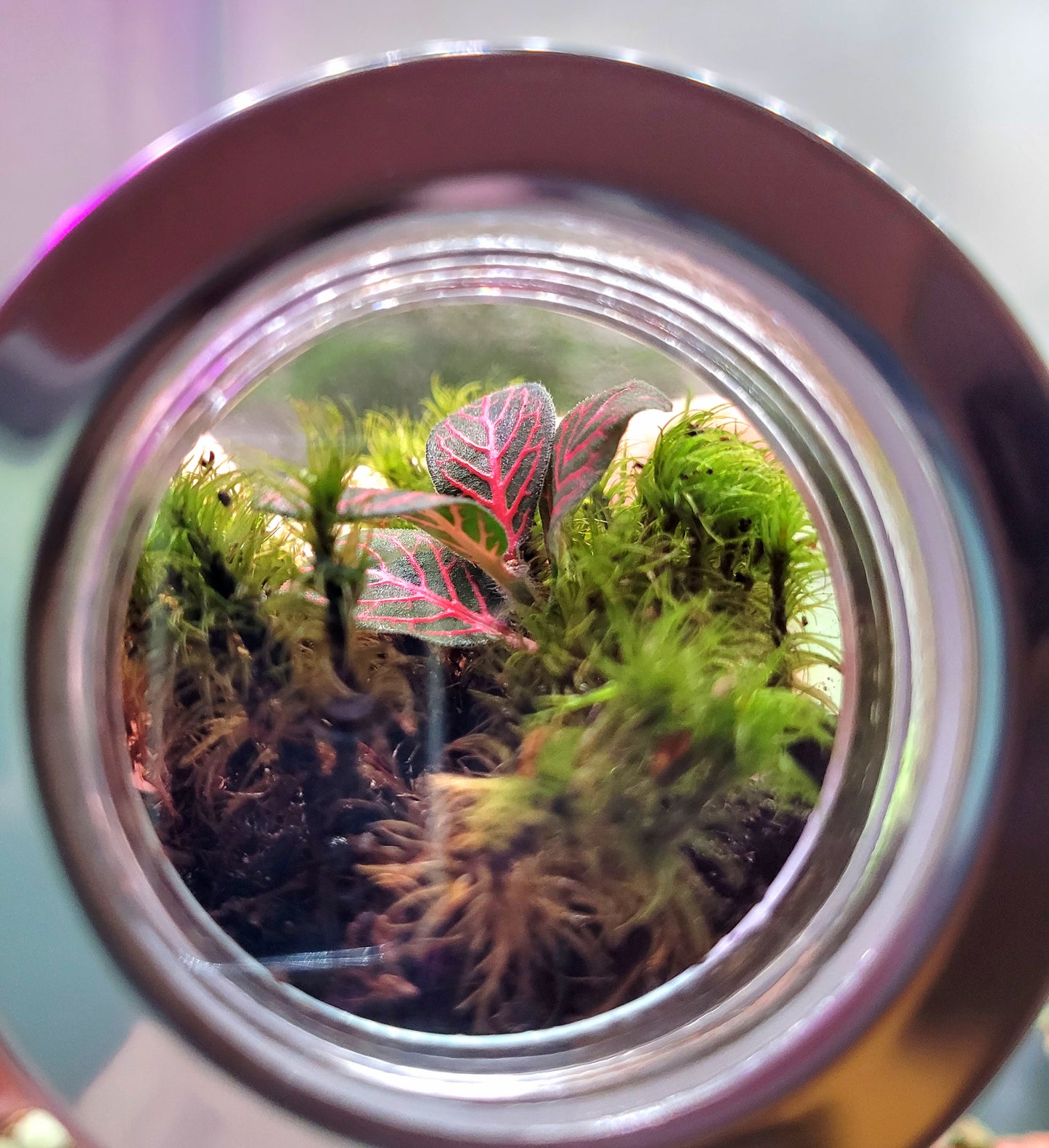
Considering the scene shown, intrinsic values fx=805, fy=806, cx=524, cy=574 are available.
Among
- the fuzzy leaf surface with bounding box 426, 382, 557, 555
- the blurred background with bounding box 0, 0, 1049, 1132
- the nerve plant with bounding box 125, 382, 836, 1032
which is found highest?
the blurred background with bounding box 0, 0, 1049, 1132

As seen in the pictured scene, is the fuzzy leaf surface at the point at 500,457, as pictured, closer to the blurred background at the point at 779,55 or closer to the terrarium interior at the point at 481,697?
the terrarium interior at the point at 481,697

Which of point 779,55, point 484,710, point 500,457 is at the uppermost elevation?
point 779,55

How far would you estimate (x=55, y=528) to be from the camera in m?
0.30

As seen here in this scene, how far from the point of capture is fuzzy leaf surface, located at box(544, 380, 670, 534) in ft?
1.34

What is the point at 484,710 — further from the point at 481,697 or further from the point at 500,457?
the point at 500,457

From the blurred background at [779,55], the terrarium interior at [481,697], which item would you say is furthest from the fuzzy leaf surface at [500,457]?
the blurred background at [779,55]

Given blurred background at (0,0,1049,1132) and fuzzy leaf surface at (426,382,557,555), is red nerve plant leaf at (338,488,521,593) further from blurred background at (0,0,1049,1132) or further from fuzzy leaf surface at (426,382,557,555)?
blurred background at (0,0,1049,1132)

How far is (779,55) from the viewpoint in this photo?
0.62 meters

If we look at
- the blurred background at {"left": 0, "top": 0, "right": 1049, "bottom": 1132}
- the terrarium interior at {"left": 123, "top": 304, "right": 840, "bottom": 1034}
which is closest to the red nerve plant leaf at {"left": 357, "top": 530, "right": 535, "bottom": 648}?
the terrarium interior at {"left": 123, "top": 304, "right": 840, "bottom": 1034}

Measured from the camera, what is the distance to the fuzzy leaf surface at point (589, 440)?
0.41 m

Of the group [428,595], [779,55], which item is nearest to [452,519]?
[428,595]

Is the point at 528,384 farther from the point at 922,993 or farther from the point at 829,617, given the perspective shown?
the point at 922,993

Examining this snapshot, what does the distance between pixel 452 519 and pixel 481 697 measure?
0.11 meters

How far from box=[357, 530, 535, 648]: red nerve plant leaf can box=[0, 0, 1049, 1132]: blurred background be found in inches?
16.0
